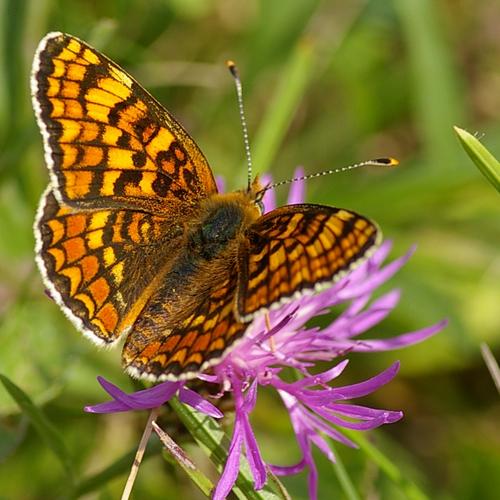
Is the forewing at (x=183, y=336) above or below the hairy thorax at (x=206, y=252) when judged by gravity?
below

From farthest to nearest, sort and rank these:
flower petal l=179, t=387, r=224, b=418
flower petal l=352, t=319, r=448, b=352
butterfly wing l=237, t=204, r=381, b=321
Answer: flower petal l=352, t=319, r=448, b=352
flower petal l=179, t=387, r=224, b=418
butterfly wing l=237, t=204, r=381, b=321

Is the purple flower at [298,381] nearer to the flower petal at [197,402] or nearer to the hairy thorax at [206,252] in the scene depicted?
the flower petal at [197,402]

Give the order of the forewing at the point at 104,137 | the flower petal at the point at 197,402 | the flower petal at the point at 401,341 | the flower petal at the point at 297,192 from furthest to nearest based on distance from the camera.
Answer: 1. the flower petal at the point at 297,192
2. the flower petal at the point at 401,341
3. the forewing at the point at 104,137
4. the flower petal at the point at 197,402

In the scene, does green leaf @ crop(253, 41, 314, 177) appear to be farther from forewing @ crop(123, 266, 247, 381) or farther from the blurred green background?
forewing @ crop(123, 266, 247, 381)

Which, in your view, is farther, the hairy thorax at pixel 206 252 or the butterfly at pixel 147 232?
the hairy thorax at pixel 206 252

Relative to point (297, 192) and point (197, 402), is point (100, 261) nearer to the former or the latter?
point (197, 402)

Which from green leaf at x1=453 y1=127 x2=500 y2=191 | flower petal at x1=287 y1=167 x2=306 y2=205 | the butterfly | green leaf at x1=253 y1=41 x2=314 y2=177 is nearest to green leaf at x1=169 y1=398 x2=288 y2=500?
the butterfly

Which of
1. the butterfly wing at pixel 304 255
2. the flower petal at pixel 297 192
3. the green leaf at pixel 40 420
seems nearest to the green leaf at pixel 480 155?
the butterfly wing at pixel 304 255

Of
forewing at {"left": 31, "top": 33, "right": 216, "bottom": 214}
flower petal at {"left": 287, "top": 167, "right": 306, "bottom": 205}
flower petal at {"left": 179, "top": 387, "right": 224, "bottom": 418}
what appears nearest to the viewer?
flower petal at {"left": 179, "top": 387, "right": 224, "bottom": 418}
